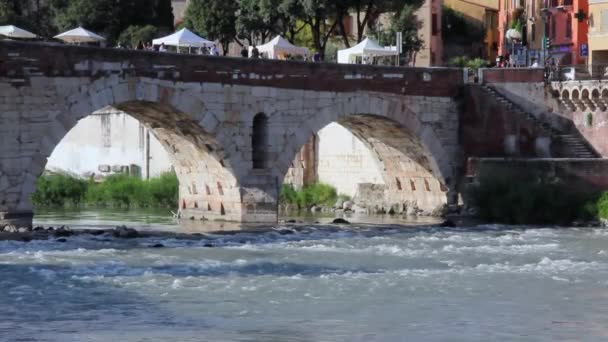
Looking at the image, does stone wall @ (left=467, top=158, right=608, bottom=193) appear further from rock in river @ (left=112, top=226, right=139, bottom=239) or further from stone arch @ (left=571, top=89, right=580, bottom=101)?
rock in river @ (left=112, top=226, right=139, bottom=239)

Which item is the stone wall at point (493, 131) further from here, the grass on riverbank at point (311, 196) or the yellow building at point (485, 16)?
the yellow building at point (485, 16)

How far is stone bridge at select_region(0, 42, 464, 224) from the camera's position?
38.1m

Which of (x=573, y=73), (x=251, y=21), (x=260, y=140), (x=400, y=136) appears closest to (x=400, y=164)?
(x=400, y=136)

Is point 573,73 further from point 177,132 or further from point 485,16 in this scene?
point 485,16

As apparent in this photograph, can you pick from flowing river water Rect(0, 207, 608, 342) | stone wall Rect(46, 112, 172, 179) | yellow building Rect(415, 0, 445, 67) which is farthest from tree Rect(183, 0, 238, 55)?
flowing river water Rect(0, 207, 608, 342)

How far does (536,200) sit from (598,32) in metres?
17.7

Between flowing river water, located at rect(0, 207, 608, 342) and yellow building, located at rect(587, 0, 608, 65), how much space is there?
21.3 meters

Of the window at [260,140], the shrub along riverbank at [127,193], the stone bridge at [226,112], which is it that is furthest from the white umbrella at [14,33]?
the shrub along riverbank at [127,193]

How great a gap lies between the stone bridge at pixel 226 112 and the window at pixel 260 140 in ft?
0.09

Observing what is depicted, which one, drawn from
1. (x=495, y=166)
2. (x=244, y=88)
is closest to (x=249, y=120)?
(x=244, y=88)

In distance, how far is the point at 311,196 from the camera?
54.4 metres

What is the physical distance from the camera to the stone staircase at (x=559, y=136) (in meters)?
49.3

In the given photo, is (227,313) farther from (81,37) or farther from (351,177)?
(351,177)

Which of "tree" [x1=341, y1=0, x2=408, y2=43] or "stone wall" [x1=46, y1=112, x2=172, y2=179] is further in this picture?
"tree" [x1=341, y1=0, x2=408, y2=43]
